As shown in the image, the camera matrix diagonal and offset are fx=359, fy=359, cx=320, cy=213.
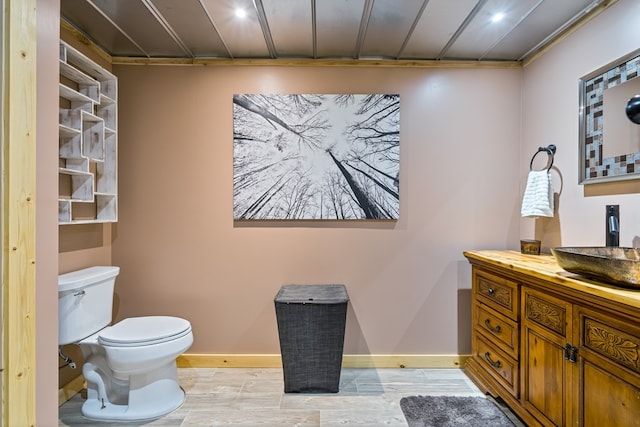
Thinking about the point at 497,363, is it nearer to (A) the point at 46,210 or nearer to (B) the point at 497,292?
(B) the point at 497,292

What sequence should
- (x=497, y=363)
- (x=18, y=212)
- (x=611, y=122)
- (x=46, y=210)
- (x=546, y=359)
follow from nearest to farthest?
1. (x=18, y=212)
2. (x=46, y=210)
3. (x=546, y=359)
4. (x=611, y=122)
5. (x=497, y=363)

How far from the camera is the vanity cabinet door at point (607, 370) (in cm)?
128

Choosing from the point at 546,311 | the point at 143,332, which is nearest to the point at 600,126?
the point at 546,311

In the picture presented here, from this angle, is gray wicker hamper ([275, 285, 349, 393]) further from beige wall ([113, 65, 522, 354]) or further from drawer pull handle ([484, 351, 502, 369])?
drawer pull handle ([484, 351, 502, 369])

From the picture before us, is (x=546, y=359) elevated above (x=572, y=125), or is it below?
below

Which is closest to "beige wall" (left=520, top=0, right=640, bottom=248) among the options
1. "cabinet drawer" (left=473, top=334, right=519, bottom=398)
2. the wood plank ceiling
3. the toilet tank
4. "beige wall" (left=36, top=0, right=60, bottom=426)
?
the wood plank ceiling

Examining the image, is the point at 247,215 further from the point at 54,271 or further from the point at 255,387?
the point at 54,271

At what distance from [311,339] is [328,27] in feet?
6.45

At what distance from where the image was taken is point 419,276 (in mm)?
2756

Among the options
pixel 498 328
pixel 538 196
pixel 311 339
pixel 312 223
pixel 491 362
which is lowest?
pixel 491 362

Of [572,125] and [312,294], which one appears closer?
[572,125]

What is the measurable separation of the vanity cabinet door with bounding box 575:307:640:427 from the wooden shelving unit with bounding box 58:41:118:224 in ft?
8.62

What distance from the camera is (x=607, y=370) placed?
54.6 inches

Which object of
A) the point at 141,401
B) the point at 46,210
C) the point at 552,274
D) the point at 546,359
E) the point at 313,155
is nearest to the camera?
the point at 46,210
